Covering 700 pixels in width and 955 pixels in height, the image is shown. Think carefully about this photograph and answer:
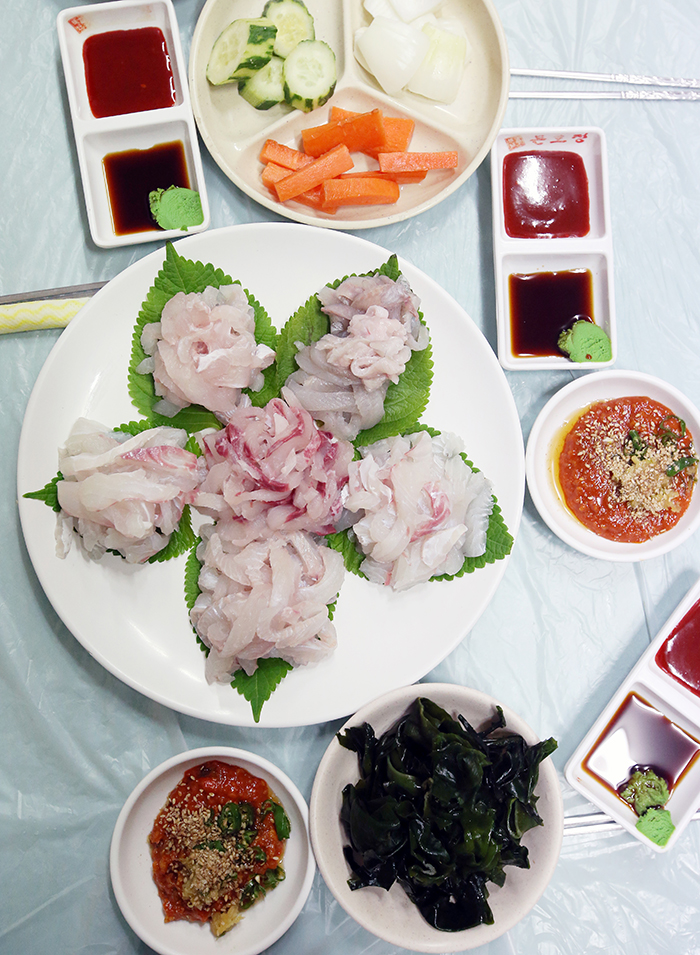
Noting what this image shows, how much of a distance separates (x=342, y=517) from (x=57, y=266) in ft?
5.31

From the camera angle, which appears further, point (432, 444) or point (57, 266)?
point (57, 266)

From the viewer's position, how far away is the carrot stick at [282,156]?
2.65 meters

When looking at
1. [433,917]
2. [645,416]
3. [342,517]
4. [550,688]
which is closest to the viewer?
[433,917]

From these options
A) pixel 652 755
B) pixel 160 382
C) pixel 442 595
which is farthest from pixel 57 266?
Answer: pixel 652 755

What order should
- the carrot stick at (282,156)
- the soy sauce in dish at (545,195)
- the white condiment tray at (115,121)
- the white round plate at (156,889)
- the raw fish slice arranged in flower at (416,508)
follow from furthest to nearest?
the soy sauce in dish at (545,195)
the carrot stick at (282,156)
the white condiment tray at (115,121)
the white round plate at (156,889)
the raw fish slice arranged in flower at (416,508)

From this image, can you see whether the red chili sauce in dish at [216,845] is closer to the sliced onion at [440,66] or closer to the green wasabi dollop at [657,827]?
the green wasabi dollop at [657,827]

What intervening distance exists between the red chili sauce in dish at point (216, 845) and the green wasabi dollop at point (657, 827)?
4.82ft

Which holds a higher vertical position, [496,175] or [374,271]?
[496,175]

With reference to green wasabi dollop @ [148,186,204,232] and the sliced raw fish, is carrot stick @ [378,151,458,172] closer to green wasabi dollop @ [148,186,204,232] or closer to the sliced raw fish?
the sliced raw fish

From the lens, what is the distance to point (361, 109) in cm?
277

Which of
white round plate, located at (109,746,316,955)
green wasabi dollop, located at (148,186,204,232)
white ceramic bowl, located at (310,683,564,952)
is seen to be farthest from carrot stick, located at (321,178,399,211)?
white round plate, located at (109,746,316,955)

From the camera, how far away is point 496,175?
8.87ft

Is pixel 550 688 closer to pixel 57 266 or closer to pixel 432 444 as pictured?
pixel 432 444

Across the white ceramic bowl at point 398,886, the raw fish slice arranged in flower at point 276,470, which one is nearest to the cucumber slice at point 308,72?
the raw fish slice arranged in flower at point 276,470
